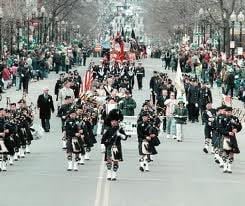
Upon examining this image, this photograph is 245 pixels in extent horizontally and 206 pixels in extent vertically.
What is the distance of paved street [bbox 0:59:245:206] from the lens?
782 inches

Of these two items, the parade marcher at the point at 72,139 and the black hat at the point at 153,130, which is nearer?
the parade marcher at the point at 72,139

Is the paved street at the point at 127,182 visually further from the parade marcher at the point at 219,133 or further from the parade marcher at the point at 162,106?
the parade marcher at the point at 162,106

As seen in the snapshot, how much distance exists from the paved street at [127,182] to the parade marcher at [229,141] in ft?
1.05

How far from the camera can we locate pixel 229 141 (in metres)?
24.1

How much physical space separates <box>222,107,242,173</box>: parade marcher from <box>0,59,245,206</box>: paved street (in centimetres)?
32

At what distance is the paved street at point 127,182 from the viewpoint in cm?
1986

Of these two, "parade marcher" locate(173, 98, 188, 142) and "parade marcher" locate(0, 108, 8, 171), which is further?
"parade marcher" locate(173, 98, 188, 142)

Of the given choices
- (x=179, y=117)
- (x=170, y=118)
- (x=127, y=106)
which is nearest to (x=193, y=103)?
(x=127, y=106)

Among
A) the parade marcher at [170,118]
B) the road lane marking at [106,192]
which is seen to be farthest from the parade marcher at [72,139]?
the parade marcher at [170,118]

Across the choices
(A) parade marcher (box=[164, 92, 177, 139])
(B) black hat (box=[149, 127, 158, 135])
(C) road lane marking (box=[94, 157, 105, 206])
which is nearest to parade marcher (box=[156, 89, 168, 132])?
(A) parade marcher (box=[164, 92, 177, 139])

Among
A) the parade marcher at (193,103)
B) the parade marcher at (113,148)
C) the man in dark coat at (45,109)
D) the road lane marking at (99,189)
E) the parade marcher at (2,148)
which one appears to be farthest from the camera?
the parade marcher at (193,103)

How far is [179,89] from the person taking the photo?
117ft

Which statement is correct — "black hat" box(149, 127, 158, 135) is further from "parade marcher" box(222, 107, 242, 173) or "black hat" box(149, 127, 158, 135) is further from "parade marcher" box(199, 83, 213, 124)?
"parade marcher" box(199, 83, 213, 124)

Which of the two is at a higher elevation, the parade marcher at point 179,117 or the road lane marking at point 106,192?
the parade marcher at point 179,117
